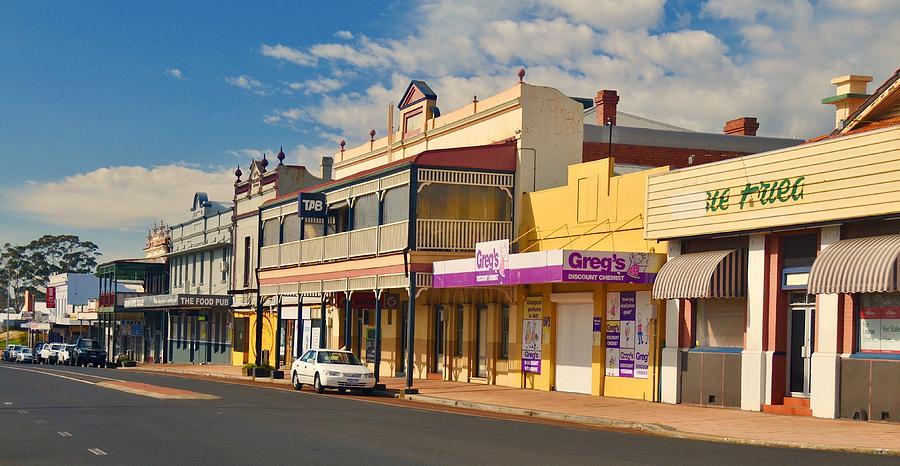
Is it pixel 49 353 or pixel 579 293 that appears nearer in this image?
pixel 579 293

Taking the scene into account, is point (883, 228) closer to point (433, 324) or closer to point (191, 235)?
point (433, 324)

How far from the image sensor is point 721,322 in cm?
2636

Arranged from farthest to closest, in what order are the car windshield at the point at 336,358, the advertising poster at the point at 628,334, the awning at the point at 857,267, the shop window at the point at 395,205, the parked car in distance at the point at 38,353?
the parked car in distance at the point at 38,353
the shop window at the point at 395,205
the car windshield at the point at 336,358
the advertising poster at the point at 628,334
the awning at the point at 857,267

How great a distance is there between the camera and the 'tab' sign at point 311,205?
131ft

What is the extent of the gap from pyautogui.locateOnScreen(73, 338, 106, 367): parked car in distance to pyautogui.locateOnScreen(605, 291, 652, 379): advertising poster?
141 feet

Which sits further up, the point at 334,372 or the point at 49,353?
the point at 334,372

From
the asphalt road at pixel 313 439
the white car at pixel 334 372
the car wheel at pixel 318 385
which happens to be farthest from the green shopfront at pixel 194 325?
the asphalt road at pixel 313 439

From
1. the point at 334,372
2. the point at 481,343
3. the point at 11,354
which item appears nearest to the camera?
the point at 334,372

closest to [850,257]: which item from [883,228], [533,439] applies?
[883,228]

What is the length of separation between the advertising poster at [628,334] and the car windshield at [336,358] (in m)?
7.77

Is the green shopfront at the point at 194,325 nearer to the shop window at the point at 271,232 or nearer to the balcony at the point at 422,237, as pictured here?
the shop window at the point at 271,232

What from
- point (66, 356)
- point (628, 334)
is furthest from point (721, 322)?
point (66, 356)

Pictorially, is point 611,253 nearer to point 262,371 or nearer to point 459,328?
point 459,328

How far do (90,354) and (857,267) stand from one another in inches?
2094
